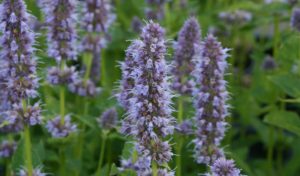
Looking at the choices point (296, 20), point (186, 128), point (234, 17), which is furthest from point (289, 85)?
point (234, 17)

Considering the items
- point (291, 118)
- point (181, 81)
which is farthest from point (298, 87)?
point (181, 81)

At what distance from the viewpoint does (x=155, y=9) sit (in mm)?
5395

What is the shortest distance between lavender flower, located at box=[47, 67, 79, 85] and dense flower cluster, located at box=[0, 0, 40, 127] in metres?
0.66

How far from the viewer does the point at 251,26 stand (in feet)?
18.7

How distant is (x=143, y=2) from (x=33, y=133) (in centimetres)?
159

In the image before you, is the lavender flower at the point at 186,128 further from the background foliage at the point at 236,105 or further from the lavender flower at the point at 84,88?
the lavender flower at the point at 84,88

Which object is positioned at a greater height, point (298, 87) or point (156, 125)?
point (298, 87)


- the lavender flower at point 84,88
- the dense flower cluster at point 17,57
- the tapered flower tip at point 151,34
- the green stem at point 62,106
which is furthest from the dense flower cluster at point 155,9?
the tapered flower tip at point 151,34

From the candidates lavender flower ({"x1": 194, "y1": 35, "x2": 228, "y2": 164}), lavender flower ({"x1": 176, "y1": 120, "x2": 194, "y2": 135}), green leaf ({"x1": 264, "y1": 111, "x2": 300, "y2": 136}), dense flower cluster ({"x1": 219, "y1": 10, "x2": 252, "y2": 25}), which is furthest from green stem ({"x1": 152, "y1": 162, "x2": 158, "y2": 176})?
dense flower cluster ({"x1": 219, "y1": 10, "x2": 252, "y2": 25})

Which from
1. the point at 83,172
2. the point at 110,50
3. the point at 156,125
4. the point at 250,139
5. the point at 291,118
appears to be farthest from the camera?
the point at 110,50

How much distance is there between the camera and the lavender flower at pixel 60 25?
3.73m

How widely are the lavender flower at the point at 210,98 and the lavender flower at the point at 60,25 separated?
2.55ft

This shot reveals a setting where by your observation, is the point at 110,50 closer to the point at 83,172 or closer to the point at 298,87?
the point at 83,172

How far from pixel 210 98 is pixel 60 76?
112cm
